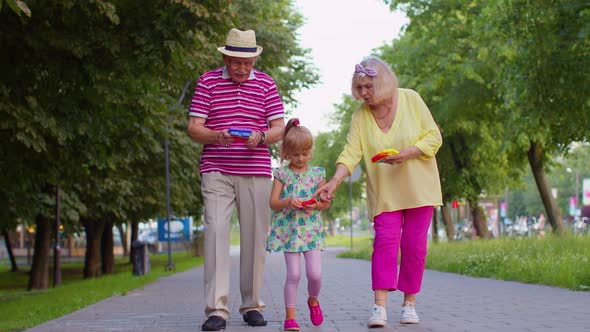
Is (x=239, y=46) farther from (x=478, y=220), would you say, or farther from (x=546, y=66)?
(x=478, y=220)

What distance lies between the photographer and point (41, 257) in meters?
27.8

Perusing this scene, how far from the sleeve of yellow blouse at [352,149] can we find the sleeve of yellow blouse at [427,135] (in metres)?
0.46

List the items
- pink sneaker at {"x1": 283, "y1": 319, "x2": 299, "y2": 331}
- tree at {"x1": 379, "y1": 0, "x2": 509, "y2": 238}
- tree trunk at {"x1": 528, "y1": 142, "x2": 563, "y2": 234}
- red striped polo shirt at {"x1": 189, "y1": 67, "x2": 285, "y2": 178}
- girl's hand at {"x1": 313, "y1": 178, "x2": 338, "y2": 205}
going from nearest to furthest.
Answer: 1. girl's hand at {"x1": 313, "y1": 178, "x2": 338, "y2": 205}
2. pink sneaker at {"x1": 283, "y1": 319, "x2": 299, "y2": 331}
3. red striped polo shirt at {"x1": 189, "y1": 67, "x2": 285, "y2": 178}
4. tree trunk at {"x1": 528, "y1": 142, "x2": 563, "y2": 234}
5. tree at {"x1": 379, "y1": 0, "x2": 509, "y2": 238}

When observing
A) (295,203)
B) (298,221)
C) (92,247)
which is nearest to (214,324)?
(298,221)

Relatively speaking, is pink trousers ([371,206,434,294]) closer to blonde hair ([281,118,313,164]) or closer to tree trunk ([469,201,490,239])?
blonde hair ([281,118,313,164])

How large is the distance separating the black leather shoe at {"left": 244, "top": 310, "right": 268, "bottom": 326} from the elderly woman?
0.91 metres

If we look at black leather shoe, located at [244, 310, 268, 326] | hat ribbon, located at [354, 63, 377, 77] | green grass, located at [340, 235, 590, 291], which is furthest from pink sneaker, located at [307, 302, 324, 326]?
green grass, located at [340, 235, 590, 291]

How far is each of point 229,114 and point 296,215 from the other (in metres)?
0.93

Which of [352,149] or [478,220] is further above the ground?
[478,220]

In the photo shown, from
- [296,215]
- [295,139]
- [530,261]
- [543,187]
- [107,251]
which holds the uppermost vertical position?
[543,187]

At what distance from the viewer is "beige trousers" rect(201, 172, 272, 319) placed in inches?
278

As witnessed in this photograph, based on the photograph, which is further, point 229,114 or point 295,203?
point 229,114

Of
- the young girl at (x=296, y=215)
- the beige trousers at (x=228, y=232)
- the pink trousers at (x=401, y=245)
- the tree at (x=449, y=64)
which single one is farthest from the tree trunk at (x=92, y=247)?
the pink trousers at (x=401, y=245)

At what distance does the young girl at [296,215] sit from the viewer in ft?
22.7
